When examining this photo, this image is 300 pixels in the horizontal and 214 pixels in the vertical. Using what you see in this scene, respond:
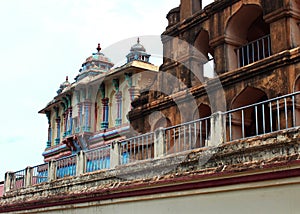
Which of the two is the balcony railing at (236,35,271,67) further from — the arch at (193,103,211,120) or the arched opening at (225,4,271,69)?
the arch at (193,103,211,120)

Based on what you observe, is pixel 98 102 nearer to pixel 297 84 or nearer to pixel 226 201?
pixel 297 84

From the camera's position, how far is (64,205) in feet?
49.1

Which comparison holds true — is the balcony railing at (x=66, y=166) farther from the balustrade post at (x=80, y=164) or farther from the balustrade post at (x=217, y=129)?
the balustrade post at (x=217, y=129)

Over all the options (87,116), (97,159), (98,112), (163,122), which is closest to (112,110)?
(98,112)

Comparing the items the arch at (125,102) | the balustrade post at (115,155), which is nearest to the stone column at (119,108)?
the arch at (125,102)

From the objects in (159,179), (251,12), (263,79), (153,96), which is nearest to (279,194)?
(159,179)

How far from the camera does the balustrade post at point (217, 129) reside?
10.8 m

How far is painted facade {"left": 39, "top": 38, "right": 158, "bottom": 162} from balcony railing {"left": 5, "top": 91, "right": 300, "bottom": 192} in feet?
27.2

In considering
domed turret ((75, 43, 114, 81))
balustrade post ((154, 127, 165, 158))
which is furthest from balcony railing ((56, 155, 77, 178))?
domed turret ((75, 43, 114, 81))

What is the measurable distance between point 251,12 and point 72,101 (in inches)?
671

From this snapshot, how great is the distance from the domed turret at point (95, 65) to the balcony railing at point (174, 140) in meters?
11.6

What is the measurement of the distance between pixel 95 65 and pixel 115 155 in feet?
56.4

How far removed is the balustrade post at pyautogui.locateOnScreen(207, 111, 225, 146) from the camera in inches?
426

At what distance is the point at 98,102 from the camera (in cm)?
2873
